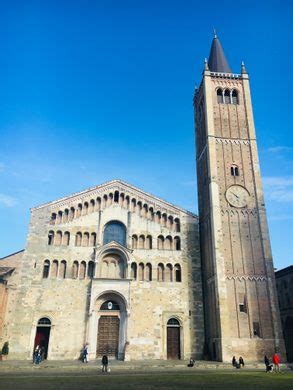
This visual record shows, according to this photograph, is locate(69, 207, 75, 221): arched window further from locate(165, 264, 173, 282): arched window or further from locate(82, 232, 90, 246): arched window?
locate(165, 264, 173, 282): arched window

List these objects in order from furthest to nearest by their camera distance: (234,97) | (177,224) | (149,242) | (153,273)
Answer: (234,97) → (177,224) → (149,242) → (153,273)

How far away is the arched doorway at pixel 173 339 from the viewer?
27.0 m

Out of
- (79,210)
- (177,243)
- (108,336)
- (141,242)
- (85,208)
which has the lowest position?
(108,336)

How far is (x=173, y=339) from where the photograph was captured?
89.9ft

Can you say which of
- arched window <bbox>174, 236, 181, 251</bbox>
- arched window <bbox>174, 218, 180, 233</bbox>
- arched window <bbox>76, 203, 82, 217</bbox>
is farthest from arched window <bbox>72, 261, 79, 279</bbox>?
arched window <bbox>174, 218, 180, 233</bbox>

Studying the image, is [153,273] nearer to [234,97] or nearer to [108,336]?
[108,336]

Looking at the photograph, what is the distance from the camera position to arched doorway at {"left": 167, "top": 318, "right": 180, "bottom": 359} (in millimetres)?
27009

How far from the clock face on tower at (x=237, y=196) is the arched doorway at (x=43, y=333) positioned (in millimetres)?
18484

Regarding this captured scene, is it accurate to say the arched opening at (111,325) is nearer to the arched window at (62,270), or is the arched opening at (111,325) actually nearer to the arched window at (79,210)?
the arched window at (62,270)

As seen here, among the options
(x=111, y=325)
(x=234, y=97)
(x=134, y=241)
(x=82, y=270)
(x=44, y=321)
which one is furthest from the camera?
(x=234, y=97)

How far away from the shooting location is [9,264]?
28.4 meters

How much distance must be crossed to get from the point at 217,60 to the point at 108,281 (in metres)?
27.3

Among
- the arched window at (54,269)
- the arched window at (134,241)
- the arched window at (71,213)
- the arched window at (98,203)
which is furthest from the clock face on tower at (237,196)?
the arched window at (54,269)

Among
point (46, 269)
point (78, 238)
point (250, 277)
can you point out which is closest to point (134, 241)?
point (78, 238)
